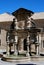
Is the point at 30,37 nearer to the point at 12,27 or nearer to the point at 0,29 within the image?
the point at 12,27

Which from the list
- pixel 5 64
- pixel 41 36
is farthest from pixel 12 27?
pixel 41 36

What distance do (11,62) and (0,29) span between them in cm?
2500

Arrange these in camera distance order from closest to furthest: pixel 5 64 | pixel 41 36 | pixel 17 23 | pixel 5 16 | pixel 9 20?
pixel 5 64, pixel 17 23, pixel 41 36, pixel 9 20, pixel 5 16

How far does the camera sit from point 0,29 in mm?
43312

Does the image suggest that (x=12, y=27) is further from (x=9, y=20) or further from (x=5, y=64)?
(x=9, y=20)

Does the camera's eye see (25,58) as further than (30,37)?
No

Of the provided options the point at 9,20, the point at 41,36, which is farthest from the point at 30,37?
the point at 9,20

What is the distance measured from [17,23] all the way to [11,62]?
5824mm

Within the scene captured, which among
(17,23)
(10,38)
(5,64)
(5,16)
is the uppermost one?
(5,16)

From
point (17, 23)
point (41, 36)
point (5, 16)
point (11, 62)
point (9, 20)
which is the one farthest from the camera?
point (5, 16)

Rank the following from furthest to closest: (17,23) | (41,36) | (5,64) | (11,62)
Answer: (41,36) → (17,23) → (11,62) → (5,64)

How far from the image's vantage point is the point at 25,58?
19.6m

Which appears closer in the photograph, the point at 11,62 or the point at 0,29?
the point at 11,62

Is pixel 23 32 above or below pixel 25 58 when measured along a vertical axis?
above
